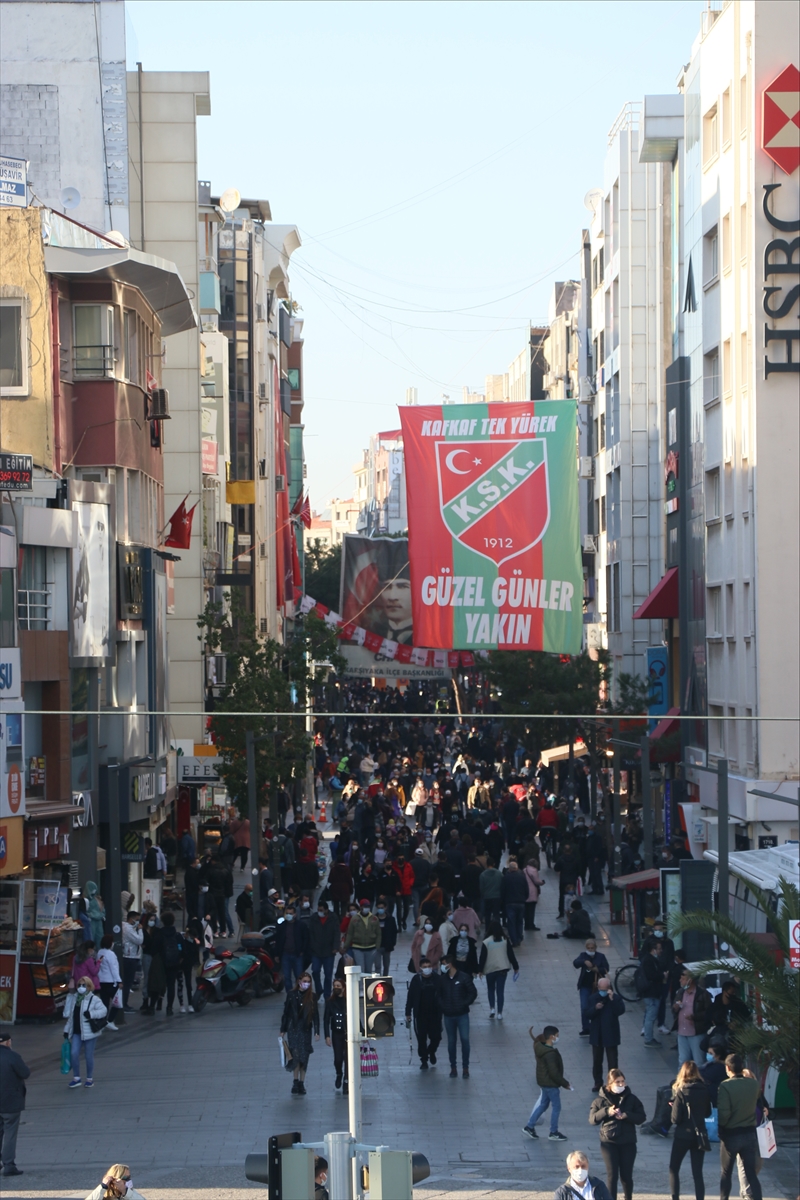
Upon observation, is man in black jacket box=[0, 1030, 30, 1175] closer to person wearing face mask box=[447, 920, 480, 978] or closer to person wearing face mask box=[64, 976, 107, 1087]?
person wearing face mask box=[64, 976, 107, 1087]

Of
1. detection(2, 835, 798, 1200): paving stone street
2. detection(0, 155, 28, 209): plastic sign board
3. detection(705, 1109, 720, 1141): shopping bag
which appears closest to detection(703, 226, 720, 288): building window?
detection(0, 155, 28, 209): plastic sign board

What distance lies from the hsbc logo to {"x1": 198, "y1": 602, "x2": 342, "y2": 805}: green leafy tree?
15.1 m

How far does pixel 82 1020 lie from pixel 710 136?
27.6 m

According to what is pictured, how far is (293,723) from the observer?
39.8 m

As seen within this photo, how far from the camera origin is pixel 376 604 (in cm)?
4441

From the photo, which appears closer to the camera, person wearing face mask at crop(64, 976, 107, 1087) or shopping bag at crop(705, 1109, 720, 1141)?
shopping bag at crop(705, 1109, 720, 1141)

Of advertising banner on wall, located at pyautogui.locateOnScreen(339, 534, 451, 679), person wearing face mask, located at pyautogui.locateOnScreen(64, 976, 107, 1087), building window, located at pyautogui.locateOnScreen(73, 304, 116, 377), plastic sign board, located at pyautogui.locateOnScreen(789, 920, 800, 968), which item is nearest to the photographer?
plastic sign board, located at pyautogui.locateOnScreen(789, 920, 800, 968)

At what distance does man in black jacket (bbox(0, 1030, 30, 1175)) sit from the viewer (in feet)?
51.2

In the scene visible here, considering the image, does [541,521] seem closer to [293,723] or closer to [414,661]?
[293,723]

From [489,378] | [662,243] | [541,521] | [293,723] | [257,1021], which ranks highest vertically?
[489,378]

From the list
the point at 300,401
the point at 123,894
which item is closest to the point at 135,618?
the point at 123,894

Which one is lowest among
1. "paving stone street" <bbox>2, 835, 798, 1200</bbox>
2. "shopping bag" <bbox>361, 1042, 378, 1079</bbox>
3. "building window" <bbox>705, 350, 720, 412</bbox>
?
"paving stone street" <bbox>2, 835, 798, 1200</bbox>

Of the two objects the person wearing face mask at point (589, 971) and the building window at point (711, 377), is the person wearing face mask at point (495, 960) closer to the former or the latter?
the person wearing face mask at point (589, 971)

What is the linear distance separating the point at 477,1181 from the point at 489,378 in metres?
146
